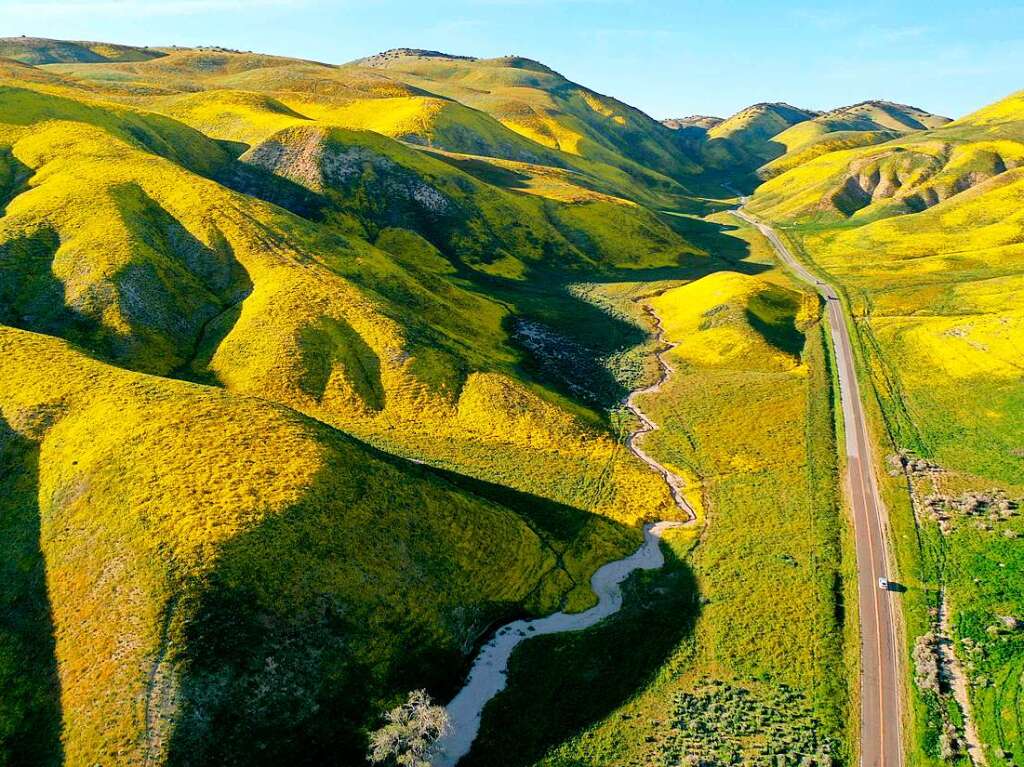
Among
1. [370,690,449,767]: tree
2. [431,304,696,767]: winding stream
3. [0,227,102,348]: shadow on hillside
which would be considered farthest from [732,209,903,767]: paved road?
[0,227,102,348]: shadow on hillside

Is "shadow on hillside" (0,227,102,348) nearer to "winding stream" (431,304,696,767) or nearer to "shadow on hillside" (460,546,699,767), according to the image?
"winding stream" (431,304,696,767)

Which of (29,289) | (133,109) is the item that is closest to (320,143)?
(133,109)

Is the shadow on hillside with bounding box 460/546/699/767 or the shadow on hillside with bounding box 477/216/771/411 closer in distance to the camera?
the shadow on hillside with bounding box 460/546/699/767

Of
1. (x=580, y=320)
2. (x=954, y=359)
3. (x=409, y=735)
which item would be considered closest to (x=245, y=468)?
(x=409, y=735)

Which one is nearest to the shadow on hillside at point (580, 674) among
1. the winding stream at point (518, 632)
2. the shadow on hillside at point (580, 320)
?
the winding stream at point (518, 632)

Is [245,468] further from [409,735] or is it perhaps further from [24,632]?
[409,735]

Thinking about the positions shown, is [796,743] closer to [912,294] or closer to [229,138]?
[912,294]

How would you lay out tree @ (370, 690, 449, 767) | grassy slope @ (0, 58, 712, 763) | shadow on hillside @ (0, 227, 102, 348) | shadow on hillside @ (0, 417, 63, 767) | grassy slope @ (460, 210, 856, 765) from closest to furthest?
shadow on hillside @ (0, 417, 63, 767)
tree @ (370, 690, 449, 767)
grassy slope @ (0, 58, 712, 763)
grassy slope @ (460, 210, 856, 765)
shadow on hillside @ (0, 227, 102, 348)
